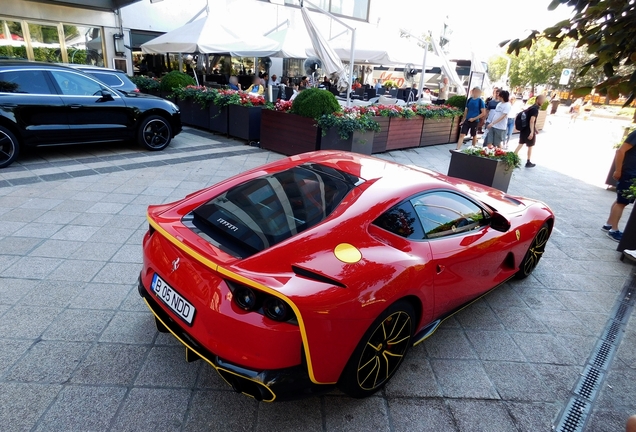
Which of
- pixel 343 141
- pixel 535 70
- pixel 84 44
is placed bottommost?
pixel 343 141

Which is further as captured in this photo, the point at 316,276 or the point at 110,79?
the point at 110,79

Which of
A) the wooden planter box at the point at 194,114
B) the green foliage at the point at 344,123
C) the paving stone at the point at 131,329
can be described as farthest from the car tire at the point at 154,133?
the paving stone at the point at 131,329

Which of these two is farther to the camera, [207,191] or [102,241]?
[102,241]

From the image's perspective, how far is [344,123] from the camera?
26.8ft

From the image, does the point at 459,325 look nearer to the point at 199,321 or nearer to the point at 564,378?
the point at 564,378

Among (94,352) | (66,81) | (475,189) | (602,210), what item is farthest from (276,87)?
(94,352)

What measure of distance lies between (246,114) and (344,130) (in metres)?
3.01

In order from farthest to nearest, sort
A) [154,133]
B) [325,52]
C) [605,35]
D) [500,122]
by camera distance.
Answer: [325,52] < [500,122] < [154,133] < [605,35]

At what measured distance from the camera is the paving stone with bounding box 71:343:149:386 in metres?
2.49

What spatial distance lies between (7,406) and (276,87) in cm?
1709

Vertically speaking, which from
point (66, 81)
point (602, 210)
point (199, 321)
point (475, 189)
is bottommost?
point (602, 210)

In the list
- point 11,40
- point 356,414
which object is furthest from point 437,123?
point 11,40

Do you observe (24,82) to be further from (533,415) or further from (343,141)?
(533,415)

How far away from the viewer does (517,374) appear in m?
2.87
